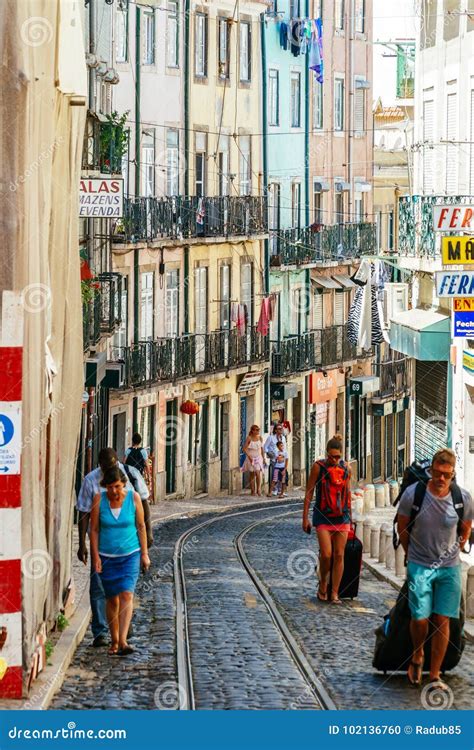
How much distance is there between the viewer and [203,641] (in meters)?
16.8

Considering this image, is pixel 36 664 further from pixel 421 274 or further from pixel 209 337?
pixel 209 337

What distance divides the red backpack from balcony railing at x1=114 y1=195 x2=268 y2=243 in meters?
25.3

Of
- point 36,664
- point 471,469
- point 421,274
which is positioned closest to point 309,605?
point 36,664

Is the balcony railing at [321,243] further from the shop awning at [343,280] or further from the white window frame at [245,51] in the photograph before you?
the white window frame at [245,51]

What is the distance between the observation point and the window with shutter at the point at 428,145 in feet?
119

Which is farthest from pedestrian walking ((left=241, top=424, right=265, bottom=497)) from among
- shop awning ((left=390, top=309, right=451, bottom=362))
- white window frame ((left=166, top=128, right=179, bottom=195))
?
shop awning ((left=390, top=309, right=451, bottom=362))

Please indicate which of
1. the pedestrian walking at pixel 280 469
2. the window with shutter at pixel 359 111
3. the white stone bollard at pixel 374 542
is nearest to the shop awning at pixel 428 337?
the white stone bollard at pixel 374 542

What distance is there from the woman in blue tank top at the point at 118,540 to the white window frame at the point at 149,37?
111 feet

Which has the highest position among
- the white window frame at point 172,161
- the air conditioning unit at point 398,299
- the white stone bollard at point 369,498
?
the white window frame at point 172,161

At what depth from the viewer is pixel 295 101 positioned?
203 feet

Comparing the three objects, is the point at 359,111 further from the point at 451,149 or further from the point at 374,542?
the point at 374,542

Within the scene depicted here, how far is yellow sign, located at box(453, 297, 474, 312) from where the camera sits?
23.4 meters

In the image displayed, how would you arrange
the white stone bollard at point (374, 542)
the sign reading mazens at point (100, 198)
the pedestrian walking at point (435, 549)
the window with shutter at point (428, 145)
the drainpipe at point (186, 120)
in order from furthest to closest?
the drainpipe at point (186, 120), the window with shutter at point (428, 145), the sign reading mazens at point (100, 198), the white stone bollard at point (374, 542), the pedestrian walking at point (435, 549)

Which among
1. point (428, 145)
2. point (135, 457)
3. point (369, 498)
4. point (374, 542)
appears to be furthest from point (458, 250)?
point (369, 498)
